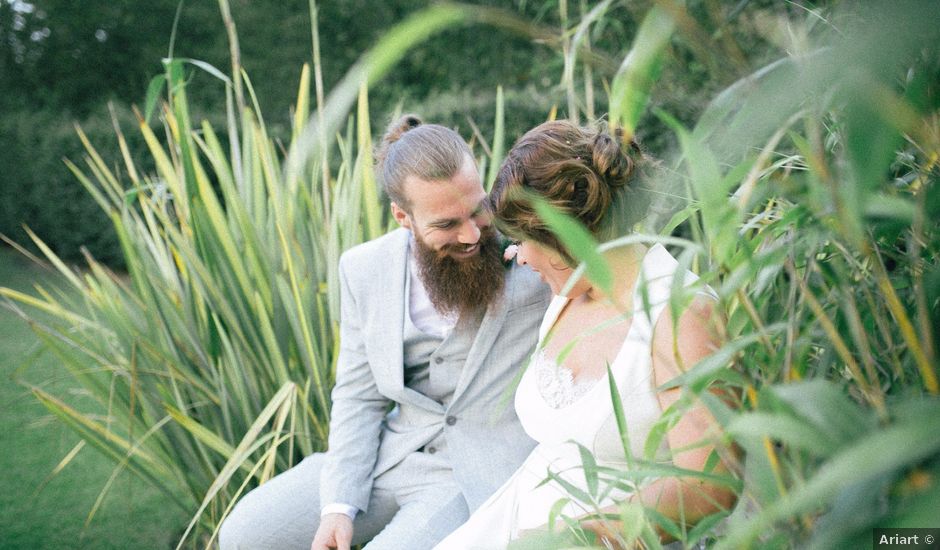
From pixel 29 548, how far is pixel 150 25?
9437mm

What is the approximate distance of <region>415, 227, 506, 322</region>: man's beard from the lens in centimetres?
213

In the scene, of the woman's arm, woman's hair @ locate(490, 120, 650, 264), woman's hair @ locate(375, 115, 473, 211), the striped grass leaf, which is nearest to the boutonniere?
woman's hair @ locate(375, 115, 473, 211)

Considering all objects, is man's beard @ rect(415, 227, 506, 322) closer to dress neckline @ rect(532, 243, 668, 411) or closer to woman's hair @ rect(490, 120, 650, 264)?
dress neckline @ rect(532, 243, 668, 411)

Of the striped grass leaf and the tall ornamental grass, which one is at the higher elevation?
the striped grass leaf

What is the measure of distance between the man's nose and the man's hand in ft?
2.52

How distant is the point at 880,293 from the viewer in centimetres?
94

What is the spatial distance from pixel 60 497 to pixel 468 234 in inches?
97.1

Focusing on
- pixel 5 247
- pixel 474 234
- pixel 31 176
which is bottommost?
pixel 5 247

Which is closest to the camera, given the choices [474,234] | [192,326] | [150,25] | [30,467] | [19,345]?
[474,234]

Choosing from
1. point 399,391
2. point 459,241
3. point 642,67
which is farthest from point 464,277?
point 642,67

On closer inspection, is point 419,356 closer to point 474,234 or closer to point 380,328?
point 380,328

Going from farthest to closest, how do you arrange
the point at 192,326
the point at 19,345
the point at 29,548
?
the point at 19,345
the point at 29,548
the point at 192,326

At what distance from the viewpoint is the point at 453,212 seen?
2.14m

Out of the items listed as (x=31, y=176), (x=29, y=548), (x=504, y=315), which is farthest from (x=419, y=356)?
(x=31, y=176)
